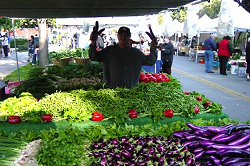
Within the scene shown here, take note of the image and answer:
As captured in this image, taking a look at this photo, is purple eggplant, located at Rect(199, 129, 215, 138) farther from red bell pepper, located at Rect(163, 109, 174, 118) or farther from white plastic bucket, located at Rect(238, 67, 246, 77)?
white plastic bucket, located at Rect(238, 67, 246, 77)

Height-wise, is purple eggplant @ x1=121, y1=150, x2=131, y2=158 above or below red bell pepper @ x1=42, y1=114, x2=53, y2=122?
below

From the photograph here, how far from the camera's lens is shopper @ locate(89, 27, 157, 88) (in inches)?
198

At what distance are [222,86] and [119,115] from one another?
9.02 meters

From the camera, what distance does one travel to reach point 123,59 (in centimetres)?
507

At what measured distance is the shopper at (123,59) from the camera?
502 cm

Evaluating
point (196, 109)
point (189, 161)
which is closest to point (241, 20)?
point (196, 109)

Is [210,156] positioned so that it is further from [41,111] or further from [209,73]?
[209,73]

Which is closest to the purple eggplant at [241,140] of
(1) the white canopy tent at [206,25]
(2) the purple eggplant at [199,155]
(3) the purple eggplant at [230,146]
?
(3) the purple eggplant at [230,146]

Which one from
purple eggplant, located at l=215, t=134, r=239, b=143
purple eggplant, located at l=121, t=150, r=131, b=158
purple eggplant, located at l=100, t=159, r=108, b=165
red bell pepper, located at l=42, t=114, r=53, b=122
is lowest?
purple eggplant, located at l=100, t=159, r=108, b=165

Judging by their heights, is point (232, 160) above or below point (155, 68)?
below

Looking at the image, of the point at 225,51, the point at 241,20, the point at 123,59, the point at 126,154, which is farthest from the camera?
the point at 241,20

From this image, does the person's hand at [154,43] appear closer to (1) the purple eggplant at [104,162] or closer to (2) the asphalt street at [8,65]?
(1) the purple eggplant at [104,162]

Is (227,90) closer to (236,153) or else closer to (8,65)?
(236,153)

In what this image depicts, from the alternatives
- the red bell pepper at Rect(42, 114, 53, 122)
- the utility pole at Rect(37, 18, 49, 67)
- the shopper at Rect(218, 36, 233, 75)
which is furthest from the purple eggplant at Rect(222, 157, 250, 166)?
the shopper at Rect(218, 36, 233, 75)
